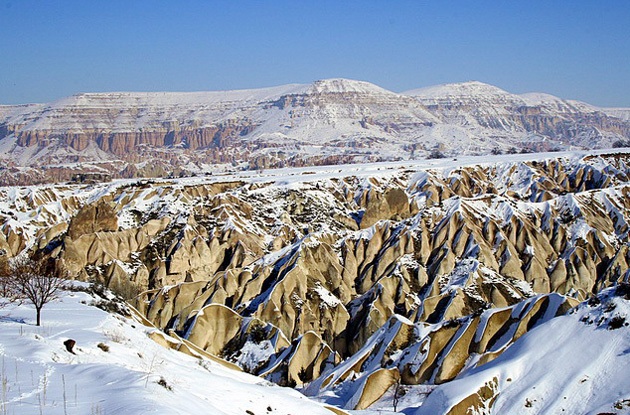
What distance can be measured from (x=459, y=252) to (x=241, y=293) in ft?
68.8

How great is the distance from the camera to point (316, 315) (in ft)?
153

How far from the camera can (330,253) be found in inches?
2186

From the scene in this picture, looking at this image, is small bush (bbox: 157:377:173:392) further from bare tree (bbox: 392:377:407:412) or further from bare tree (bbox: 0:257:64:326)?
bare tree (bbox: 392:377:407:412)

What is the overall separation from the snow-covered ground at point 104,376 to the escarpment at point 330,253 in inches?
332

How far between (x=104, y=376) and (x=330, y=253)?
43174mm

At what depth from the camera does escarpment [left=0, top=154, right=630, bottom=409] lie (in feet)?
116

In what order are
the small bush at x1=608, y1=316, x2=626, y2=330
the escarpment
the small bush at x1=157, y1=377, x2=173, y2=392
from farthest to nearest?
1. the escarpment
2. the small bush at x1=608, y1=316, x2=626, y2=330
3. the small bush at x1=157, y1=377, x2=173, y2=392

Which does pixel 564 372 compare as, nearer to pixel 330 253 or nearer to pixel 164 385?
pixel 164 385

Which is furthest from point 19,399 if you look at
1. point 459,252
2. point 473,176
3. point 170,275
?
point 473,176

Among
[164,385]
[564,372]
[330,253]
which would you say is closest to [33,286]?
[164,385]

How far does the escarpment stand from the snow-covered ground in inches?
332

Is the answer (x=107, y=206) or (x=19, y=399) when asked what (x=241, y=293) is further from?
(x=19, y=399)

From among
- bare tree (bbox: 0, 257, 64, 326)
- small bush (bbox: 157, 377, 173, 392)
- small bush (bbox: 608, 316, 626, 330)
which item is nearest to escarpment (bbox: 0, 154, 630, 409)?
small bush (bbox: 608, 316, 626, 330)

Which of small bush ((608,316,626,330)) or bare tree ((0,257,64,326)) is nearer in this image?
bare tree ((0,257,64,326))
